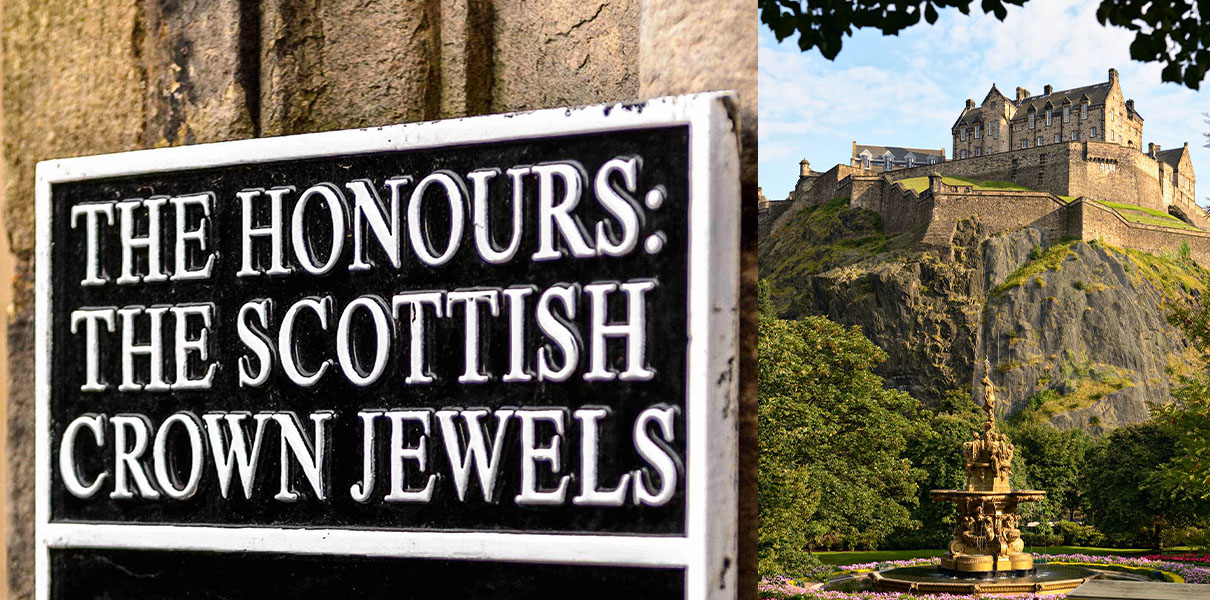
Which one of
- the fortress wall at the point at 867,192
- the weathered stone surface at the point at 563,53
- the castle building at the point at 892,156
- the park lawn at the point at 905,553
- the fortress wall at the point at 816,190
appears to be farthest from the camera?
the castle building at the point at 892,156

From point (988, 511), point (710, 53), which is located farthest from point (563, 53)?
point (988, 511)

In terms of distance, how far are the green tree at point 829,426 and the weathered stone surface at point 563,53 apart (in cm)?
1548

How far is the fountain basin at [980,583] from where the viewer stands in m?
18.8

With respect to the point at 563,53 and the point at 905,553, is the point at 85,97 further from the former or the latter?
the point at 905,553

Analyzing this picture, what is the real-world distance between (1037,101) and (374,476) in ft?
247

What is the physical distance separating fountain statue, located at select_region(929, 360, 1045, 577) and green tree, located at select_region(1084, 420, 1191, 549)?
17.0m

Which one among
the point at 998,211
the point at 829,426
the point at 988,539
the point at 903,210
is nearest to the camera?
the point at 988,539

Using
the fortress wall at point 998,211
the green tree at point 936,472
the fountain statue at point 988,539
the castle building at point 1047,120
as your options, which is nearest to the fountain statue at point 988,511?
the fountain statue at point 988,539

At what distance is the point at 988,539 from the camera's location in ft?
63.3

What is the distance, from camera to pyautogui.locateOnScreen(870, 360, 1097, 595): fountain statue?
18.8 meters

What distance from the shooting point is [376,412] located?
4.90ft

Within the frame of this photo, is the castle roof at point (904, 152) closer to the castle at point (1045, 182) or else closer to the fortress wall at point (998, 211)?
the castle at point (1045, 182)

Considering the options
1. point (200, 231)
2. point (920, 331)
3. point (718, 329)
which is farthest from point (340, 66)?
point (920, 331)

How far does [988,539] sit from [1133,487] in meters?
21.2
